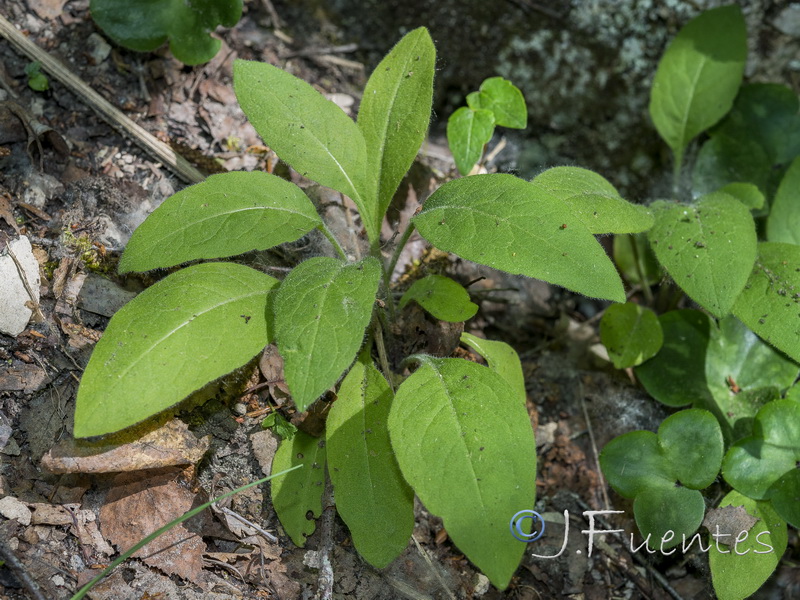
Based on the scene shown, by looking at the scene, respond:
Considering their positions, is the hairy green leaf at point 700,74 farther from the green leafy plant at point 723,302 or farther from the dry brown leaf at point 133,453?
the dry brown leaf at point 133,453

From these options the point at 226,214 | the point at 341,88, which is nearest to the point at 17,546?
the point at 226,214

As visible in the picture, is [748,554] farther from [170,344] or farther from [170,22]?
[170,22]

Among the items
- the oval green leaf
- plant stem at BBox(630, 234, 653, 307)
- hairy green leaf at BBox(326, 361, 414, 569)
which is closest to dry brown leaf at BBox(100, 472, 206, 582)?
hairy green leaf at BBox(326, 361, 414, 569)

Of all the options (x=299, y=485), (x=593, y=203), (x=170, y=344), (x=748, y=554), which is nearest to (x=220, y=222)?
(x=170, y=344)

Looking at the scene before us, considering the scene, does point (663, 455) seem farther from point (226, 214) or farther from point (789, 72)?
point (789, 72)

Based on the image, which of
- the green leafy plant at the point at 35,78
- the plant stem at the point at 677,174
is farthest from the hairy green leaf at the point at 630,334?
the green leafy plant at the point at 35,78

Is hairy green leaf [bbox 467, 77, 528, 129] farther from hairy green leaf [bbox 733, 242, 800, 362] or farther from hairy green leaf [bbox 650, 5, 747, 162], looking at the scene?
hairy green leaf [bbox 733, 242, 800, 362]
